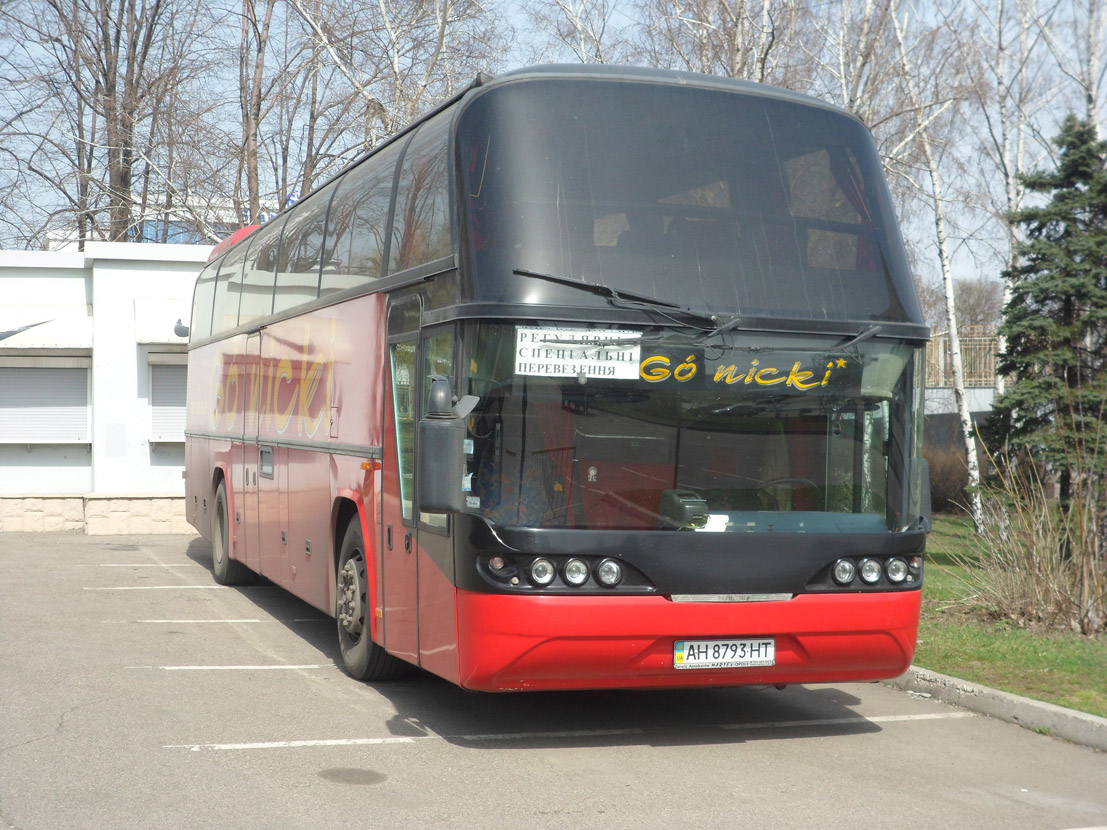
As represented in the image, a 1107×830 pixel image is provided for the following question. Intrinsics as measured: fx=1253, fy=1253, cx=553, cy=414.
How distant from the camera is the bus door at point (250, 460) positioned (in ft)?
39.5

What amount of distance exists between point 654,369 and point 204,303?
10.7m

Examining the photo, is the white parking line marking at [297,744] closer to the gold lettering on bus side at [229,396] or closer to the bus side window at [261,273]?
the bus side window at [261,273]

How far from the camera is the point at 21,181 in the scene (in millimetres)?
31219

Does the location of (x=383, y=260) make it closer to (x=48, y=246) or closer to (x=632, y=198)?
(x=632, y=198)

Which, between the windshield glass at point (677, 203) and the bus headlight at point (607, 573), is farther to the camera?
the windshield glass at point (677, 203)

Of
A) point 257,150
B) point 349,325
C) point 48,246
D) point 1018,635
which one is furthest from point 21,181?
point 1018,635

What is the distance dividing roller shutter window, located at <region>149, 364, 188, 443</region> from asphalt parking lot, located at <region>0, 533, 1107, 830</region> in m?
11.2

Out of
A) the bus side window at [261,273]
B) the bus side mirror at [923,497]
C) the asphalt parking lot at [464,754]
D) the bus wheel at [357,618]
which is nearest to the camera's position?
the asphalt parking lot at [464,754]

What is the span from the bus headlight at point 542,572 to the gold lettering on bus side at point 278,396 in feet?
15.1

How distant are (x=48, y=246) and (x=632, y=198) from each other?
28117 millimetres

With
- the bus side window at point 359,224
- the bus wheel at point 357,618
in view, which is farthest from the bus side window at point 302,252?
the bus wheel at point 357,618

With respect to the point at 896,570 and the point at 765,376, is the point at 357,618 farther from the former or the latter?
the point at 896,570

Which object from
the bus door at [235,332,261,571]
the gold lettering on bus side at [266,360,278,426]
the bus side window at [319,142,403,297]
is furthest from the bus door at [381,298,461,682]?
the bus door at [235,332,261,571]

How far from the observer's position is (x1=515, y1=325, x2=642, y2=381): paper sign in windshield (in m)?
6.28
